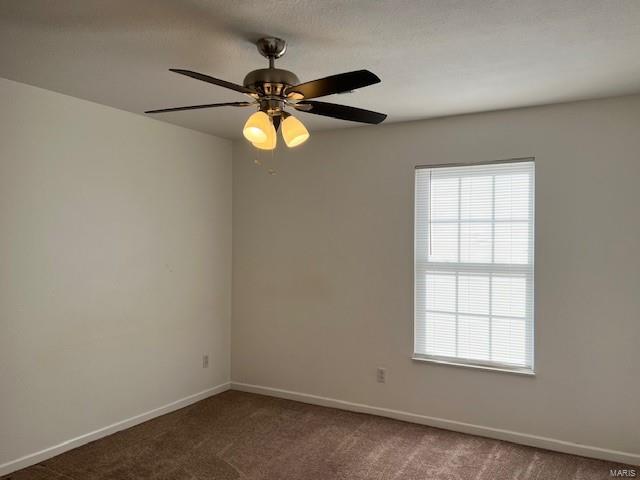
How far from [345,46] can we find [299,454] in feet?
8.60

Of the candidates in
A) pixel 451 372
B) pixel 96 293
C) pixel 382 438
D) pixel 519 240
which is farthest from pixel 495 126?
pixel 96 293

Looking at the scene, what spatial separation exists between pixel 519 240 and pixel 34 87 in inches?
139

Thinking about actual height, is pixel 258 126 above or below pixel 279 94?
below

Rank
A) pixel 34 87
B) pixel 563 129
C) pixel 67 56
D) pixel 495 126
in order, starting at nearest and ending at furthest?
pixel 67 56 → pixel 34 87 → pixel 563 129 → pixel 495 126

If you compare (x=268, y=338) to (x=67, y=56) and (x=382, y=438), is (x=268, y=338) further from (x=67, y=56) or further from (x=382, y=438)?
(x=67, y=56)

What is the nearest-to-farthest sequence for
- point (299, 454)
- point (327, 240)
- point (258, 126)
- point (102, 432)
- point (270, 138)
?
1. point (258, 126)
2. point (270, 138)
3. point (299, 454)
4. point (102, 432)
5. point (327, 240)

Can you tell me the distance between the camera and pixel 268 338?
4.80 m

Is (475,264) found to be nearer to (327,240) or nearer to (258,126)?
(327,240)

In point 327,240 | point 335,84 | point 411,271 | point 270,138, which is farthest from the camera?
point 327,240

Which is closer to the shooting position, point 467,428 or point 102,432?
point 102,432

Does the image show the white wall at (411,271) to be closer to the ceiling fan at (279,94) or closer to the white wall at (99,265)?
the white wall at (99,265)

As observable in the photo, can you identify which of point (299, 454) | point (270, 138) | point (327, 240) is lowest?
point (299, 454)

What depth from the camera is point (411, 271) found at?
4.12 metres
